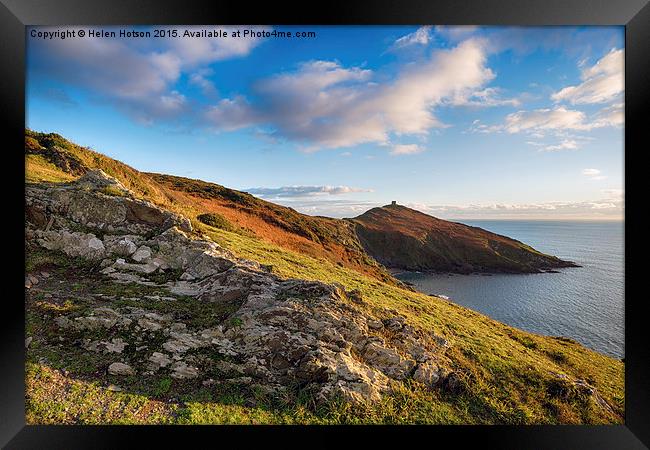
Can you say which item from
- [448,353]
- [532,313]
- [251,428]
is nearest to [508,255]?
[532,313]

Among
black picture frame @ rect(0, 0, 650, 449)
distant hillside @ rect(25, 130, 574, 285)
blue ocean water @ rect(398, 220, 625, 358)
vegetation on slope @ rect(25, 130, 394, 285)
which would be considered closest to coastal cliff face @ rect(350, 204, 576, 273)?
distant hillside @ rect(25, 130, 574, 285)

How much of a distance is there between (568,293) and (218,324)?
29.1m

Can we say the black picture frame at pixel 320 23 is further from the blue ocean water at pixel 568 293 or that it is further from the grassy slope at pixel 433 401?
the blue ocean water at pixel 568 293

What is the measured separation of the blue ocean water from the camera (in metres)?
11.9

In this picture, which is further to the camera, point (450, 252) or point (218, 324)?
point (450, 252)

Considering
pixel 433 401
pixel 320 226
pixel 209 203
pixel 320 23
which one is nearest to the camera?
pixel 320 23

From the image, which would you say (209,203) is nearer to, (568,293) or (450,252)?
(568,293)

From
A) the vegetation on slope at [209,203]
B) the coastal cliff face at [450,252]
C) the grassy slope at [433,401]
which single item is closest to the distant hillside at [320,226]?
the vegetation on slope at [209,203]

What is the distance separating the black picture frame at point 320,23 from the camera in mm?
4754

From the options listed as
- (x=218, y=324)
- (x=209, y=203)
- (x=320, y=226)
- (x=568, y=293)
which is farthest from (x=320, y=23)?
(x=568, y=293)

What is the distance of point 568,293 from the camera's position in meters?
21.9

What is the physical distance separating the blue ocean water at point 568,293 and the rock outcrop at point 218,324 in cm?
494
